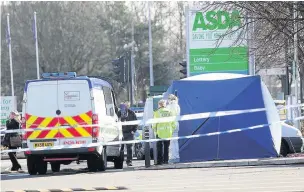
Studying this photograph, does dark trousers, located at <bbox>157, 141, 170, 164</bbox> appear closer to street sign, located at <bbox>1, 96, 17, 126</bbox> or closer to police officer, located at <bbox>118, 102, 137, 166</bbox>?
police officer, located at <bbox>118, 102, 137, 166</bbox>

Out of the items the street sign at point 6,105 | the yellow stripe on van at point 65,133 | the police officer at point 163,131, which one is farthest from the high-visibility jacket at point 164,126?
the street sign at point 6,105

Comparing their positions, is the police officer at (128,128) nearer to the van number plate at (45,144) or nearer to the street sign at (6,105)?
the van number plate at (45,144)

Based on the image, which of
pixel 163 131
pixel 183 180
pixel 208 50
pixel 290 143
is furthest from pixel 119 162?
pixel 208 50

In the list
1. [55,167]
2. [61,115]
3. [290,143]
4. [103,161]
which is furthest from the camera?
[290,143]

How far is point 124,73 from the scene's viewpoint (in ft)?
83.2

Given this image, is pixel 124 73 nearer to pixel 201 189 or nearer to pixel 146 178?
pixel 146 178

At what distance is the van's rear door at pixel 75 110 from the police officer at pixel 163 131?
66.5 inches

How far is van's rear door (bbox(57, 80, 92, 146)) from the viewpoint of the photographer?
16750 millimetres

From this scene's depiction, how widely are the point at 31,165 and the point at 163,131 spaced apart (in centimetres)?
327

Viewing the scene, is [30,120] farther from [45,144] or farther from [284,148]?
[284,148]

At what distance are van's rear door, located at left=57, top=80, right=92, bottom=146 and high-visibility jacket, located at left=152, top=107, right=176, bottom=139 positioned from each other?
1676 mm

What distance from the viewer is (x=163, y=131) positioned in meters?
17.2

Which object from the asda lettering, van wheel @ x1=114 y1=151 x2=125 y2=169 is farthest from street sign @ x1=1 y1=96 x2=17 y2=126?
van wheel @ x1=114 y1=151 x2=125 y2=169

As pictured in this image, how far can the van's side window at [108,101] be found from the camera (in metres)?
18.2
